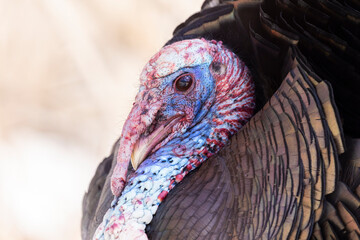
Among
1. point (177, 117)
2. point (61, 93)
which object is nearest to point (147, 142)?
point (177, 117)

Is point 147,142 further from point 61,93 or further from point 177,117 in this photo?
point 61,93

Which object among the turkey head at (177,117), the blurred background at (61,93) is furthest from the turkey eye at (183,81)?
the blurred background at (61,93)

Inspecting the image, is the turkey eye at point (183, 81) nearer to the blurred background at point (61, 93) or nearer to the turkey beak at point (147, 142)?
the turkey beak at point (147, 142)

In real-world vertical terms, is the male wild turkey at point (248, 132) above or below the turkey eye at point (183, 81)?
below

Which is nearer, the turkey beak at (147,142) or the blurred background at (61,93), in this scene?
the turkey beak at (147,142)

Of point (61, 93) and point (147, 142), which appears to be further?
point (61, 93)

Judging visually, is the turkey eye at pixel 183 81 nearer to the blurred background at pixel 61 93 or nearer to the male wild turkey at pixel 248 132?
the male wild turkey at pixel 248 132
